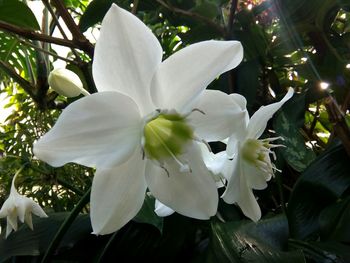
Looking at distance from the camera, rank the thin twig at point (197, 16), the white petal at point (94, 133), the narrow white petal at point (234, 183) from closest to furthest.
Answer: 1. the white petal at point (94, 133)
2. the narrow white petal at point (234, 183)
3. the thin twig at point (197, 16)

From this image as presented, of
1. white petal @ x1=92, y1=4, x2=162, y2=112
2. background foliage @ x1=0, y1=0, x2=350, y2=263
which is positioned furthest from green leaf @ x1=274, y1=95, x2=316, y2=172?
white petal @ x1=92, y1=4, x2=162, y2=112

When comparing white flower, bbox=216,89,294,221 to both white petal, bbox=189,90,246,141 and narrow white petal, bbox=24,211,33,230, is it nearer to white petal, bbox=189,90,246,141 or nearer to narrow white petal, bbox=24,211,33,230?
white petal, bbox=189,90,246,141

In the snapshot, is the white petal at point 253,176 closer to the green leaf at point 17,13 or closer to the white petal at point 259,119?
the white petal at point 259,119

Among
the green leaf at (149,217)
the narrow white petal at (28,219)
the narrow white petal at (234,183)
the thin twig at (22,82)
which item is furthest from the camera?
the thin twig at (22,82)

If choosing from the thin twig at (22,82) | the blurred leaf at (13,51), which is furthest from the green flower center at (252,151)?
the blurred leaf at (13,51)

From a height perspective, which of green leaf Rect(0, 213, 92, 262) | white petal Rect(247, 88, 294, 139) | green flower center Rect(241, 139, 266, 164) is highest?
white petal Rect(247, 88, 294, 139)

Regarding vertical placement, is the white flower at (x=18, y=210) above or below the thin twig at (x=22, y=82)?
below

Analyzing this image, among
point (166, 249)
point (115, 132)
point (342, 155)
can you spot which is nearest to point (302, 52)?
point (342, 155)
